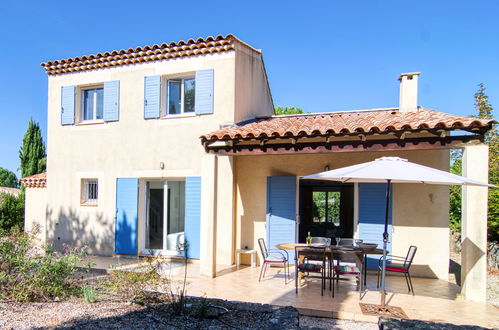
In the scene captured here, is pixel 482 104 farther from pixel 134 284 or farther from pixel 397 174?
pixel 134 284

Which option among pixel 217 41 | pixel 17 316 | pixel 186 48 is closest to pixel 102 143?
pixel 186 48

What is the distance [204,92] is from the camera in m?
10.9

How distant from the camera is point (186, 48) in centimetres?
1114

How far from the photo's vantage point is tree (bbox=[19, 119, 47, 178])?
2727 cm

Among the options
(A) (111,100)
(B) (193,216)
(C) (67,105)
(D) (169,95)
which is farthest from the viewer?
(C) (67,105)

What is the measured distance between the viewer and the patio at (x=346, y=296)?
6.21m

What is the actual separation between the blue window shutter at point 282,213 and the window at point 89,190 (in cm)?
605

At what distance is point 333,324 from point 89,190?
31.4 ft

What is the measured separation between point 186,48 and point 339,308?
8.33m

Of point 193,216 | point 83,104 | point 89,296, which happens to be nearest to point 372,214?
point 193,216

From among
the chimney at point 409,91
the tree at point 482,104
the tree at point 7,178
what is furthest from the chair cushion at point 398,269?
the tree at point 7,178

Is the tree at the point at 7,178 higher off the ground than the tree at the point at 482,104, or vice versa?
the tree at the point at 482,104

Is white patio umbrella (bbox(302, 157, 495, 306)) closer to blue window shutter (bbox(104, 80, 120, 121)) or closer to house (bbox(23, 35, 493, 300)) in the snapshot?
house (bbox(23, 35, 493, 300))

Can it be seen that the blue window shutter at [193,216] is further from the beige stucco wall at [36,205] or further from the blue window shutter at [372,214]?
the beige stucco wall at [36,205]
